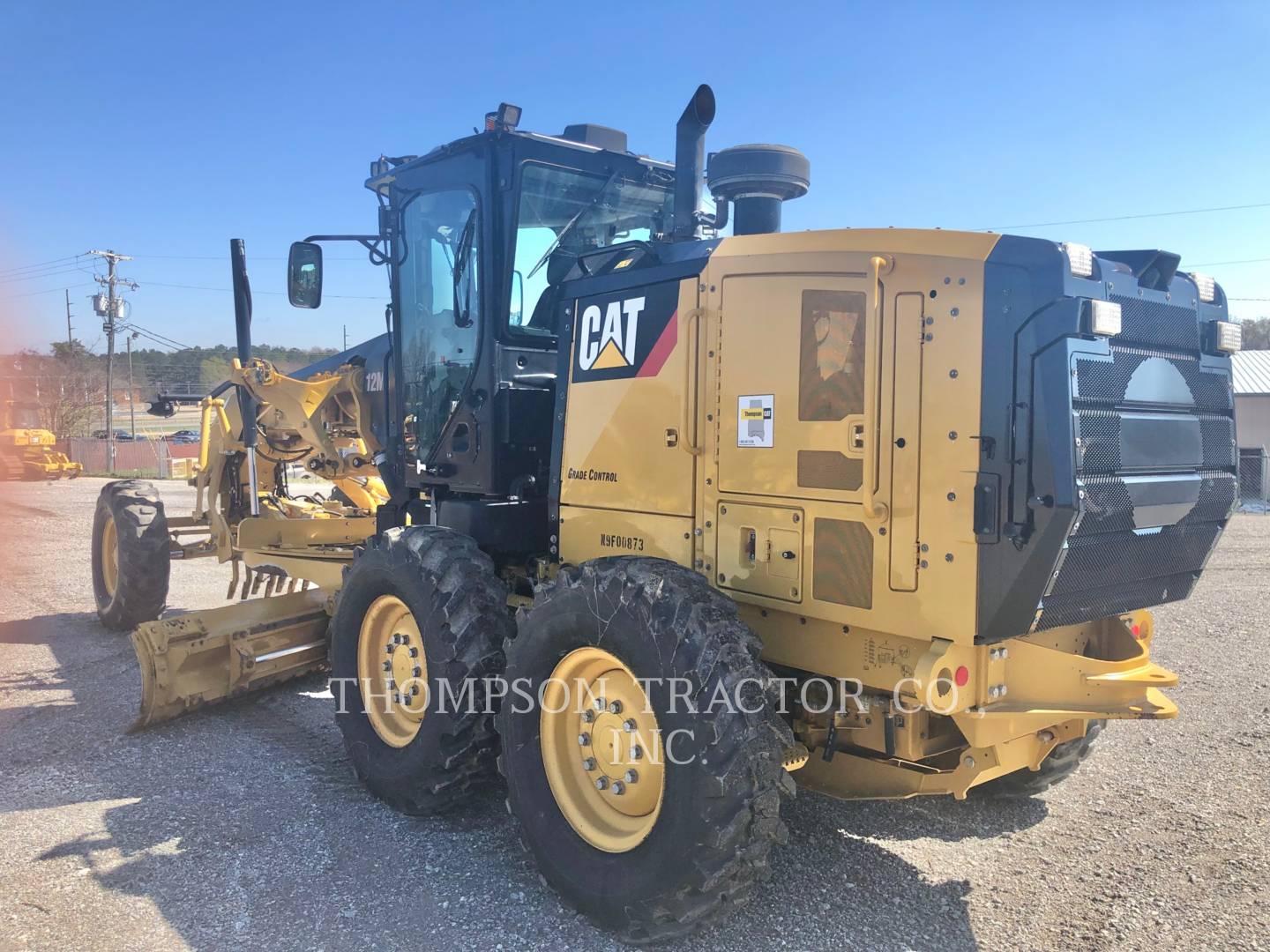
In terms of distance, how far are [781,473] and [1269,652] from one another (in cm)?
685

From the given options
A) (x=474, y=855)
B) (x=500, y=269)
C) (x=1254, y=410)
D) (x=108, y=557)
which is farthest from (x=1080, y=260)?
(x=1254, y=410)

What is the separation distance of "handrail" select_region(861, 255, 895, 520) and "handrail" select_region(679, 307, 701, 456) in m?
0.75

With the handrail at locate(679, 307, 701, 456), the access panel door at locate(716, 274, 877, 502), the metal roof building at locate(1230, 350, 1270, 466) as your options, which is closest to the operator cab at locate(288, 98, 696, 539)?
the handrail at locate(679, 307, 701, 456)

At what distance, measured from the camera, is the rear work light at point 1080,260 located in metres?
2.84

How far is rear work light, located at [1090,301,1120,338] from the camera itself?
279 cm

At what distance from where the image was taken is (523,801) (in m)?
3.76

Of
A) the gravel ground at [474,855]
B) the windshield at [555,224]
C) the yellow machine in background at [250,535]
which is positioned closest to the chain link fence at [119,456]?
the yellow machine in background at [250,535]

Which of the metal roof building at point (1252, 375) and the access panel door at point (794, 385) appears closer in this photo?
the access panel door at point (794, 385)

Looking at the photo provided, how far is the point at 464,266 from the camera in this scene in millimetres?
5020

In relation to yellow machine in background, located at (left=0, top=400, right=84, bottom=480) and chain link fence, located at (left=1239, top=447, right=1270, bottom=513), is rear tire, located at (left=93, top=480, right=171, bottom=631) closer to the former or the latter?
yellow machine in background, located at (left=0, top=400, right=84, bottom=480)

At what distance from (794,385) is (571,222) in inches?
87.7

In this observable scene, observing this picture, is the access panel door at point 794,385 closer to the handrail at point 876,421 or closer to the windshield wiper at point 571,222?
the handrail at point 876,421

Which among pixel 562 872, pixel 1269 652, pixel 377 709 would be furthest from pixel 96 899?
pixel 1269 652

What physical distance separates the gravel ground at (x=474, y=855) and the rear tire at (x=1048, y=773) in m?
0.12
